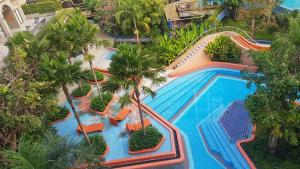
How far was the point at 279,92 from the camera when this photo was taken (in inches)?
591

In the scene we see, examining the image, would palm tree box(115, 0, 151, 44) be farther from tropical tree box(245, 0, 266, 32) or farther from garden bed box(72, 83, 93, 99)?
tropical tree box(245, 0, 266, 32)

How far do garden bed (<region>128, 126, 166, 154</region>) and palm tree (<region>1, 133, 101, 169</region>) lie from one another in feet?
23.2

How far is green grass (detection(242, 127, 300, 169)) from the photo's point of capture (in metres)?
17.1

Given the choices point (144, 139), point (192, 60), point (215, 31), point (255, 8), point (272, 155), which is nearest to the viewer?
point (272, 155)

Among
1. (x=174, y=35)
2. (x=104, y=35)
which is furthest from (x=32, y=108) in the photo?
(x=104, y=35)

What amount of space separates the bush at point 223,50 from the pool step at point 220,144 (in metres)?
7.18

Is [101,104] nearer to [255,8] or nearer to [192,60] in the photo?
[192,60]

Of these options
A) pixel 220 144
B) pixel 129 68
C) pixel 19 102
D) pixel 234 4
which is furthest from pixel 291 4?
pixel 19 102

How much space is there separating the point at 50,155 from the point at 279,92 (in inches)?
450

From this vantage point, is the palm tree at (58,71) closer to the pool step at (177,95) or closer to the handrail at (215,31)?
the pool step at (177,95)

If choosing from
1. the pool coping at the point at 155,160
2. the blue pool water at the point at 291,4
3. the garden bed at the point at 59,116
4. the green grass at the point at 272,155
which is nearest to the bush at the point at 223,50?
the green grass at the point at 272,155

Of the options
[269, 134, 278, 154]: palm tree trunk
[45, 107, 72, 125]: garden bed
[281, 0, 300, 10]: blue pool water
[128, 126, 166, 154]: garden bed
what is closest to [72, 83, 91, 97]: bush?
[45, 107, 72, 125]: garden bed

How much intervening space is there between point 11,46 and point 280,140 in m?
20.1

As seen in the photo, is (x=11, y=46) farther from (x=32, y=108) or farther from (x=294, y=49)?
(x=294, y=49)
